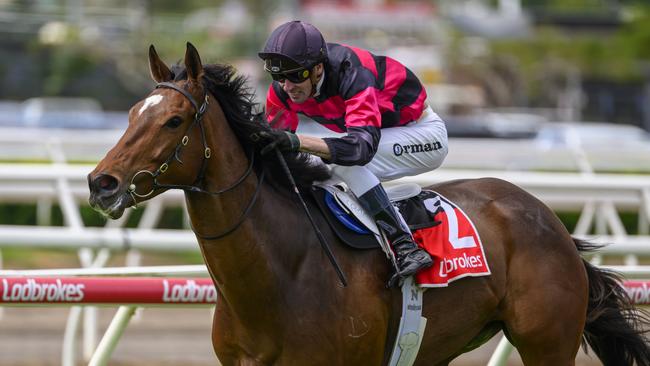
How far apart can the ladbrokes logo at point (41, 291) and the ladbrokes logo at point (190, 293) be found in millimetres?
373

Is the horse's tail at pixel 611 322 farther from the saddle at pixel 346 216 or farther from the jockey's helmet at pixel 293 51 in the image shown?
the jockey's helmet at pixel 293 51

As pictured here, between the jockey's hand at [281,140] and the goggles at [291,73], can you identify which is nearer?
the jockey's hand at [281,140]

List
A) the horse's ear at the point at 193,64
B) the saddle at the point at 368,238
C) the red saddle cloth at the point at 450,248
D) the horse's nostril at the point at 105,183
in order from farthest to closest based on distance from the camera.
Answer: the red saddle cloth at the point at 450,248
the saddle at the point at 368,238
the horse's ear at the point at 193,64
the horse's nostril at the point at 105,183

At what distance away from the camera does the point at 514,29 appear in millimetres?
57375

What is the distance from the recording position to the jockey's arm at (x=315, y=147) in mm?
3871

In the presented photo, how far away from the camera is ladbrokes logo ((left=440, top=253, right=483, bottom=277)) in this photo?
418 centimetres

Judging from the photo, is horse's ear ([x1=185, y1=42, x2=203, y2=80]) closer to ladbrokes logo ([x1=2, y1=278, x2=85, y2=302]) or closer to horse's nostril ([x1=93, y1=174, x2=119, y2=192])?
horse's nostril ([x1=93, y1=174, x2=119, y2=192])

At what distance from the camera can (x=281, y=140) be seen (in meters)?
3.82

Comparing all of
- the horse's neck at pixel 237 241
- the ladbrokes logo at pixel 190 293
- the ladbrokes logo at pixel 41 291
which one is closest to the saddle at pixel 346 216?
the horse's neck at pixel 237 241

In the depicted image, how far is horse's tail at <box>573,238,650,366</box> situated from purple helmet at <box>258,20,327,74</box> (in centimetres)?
149

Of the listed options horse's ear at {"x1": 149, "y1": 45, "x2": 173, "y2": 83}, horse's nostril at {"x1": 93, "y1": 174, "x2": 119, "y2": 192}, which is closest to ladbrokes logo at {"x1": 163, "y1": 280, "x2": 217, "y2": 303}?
horse's ear at {"x1": 149, "y1": 45, "x2": 173, "y2": 83}

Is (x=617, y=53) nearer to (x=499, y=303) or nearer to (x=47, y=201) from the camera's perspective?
(x=47, y=201)

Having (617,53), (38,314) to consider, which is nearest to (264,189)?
(38,314)

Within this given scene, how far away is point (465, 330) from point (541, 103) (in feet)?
136
